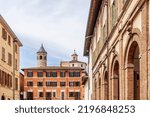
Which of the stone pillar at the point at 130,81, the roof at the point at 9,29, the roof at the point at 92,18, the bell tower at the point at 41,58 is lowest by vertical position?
the stone pillar at the point at 130,81

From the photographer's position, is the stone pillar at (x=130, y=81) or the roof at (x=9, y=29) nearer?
the stone pillar at (x=130, y=81)

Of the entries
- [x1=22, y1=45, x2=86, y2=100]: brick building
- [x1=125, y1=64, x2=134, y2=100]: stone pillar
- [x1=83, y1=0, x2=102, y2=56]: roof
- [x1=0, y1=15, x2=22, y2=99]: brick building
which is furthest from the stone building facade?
[x1=22, y1=45, x2=86, y2=100]: brick building

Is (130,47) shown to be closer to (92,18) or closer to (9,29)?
(92,18)

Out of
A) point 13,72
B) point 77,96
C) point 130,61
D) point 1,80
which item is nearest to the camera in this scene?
point 130,61

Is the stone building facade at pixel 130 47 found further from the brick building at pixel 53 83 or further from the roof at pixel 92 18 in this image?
the brick building at pixel 53 83

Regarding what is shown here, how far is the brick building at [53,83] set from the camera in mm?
81688

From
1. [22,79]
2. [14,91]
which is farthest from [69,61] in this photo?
[14,91]

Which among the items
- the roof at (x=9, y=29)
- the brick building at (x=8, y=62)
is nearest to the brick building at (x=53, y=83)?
the roof at (x=9, y=29)

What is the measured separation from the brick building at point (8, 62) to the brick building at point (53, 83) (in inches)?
1545

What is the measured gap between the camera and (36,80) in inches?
3241

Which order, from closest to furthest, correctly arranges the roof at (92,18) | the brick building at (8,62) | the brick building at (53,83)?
the roof at (92,18)
the brick building at (8,62)
the brick building at (53,83)

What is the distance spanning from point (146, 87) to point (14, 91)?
3181cm

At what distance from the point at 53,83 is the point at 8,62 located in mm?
47671

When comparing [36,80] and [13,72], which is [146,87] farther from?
[36,80]
